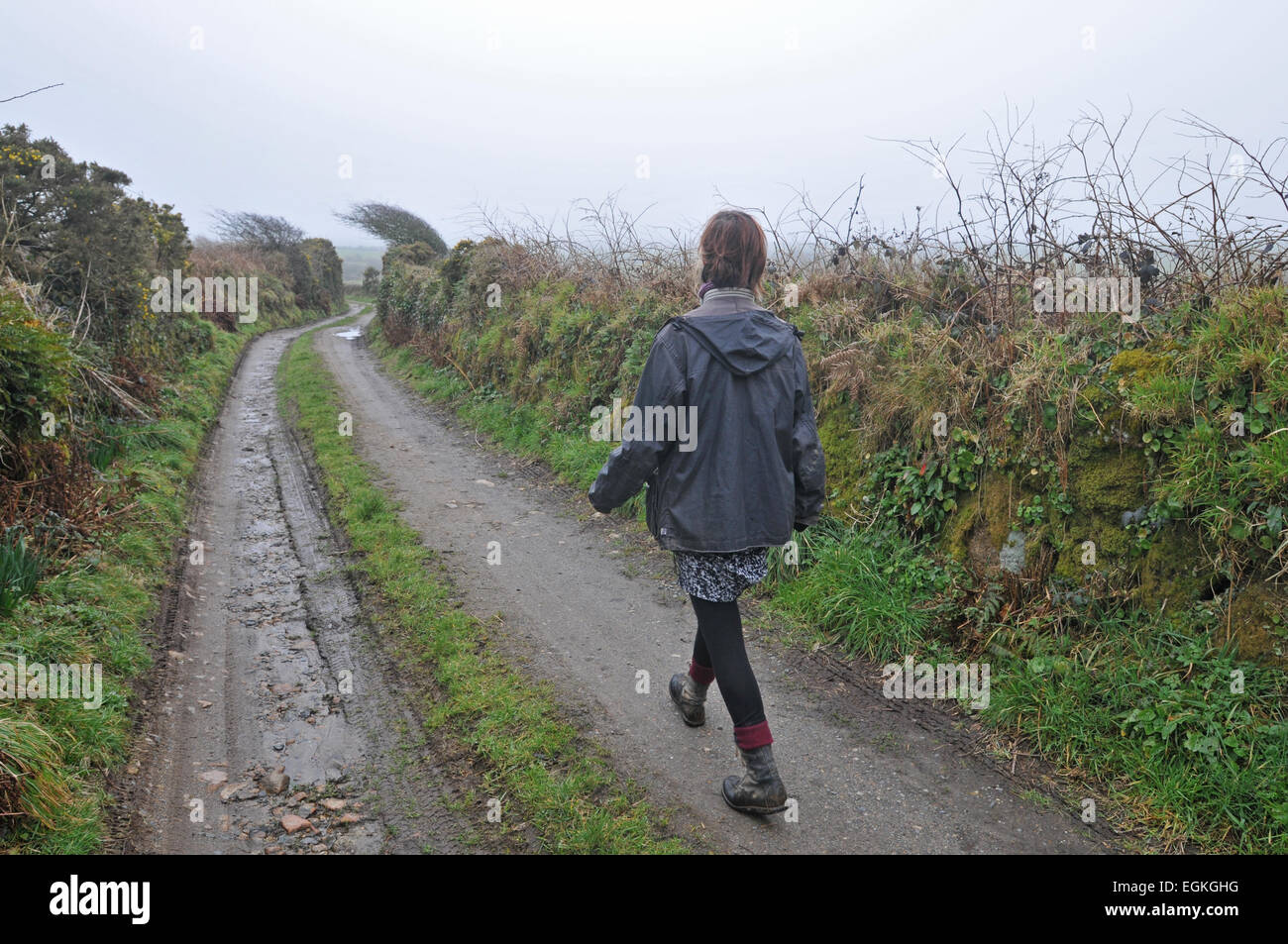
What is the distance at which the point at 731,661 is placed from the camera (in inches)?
125

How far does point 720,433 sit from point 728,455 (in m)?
0.10

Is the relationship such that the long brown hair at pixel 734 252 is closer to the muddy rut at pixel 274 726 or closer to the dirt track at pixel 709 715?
the dirt track at pixel 709 715

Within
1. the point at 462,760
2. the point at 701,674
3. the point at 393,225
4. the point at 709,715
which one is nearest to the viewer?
the point at 462,760

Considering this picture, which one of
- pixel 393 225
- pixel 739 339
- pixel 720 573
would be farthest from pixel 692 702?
pixel 393 225

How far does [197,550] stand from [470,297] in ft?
31.4

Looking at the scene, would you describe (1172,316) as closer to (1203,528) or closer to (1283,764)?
(1203,528)

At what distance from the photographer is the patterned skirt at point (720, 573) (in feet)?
10.3

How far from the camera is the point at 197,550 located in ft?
21.0

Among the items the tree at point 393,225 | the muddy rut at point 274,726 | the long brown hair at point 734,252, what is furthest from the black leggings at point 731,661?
the tree at point 393,225

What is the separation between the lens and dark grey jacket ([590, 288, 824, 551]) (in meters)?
3.01

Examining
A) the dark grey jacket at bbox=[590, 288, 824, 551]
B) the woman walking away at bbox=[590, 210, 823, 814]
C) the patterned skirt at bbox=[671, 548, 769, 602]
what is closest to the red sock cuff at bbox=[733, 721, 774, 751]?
the woman walking away at bbox=[590, 210, 823, 814]

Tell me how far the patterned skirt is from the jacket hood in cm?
78

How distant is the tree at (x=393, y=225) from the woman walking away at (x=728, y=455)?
28.8 metres

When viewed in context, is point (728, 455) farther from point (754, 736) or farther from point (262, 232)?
point (262, 232)
